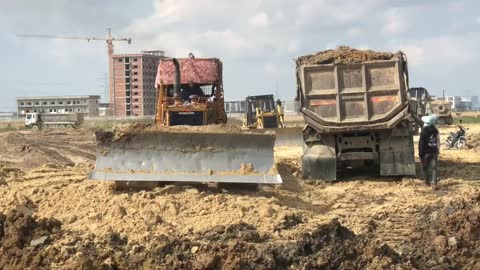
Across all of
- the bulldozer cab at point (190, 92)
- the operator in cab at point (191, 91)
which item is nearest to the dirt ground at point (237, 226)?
the bulldozer cab at point (190, 92)

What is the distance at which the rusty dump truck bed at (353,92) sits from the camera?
36.9 feet

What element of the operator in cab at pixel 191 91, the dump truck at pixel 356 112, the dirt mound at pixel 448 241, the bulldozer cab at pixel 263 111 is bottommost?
the dirt mound at pixel 448 241

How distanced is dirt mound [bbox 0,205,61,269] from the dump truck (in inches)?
210

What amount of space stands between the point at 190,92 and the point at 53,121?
42.5m

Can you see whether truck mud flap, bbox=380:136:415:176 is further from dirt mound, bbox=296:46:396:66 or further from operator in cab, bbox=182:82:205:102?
operator in cab, bbox=182:82:205:102

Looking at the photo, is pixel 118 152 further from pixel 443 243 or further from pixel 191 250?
pixel 443 243

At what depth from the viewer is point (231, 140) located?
981cm

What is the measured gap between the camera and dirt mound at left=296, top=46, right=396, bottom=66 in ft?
38.1

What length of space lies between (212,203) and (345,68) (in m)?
4.41

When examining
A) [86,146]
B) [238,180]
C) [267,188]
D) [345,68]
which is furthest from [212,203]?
[86,146]

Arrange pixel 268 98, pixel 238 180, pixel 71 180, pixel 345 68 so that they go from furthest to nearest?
pixel 268 98
pixel 345 68
pixel 71 180
pixel 238 180

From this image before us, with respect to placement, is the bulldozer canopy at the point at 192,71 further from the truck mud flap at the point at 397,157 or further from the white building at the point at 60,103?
the white building at the point at 60,103

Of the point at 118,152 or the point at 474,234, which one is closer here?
the point at 474,234

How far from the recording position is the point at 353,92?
37.5 feet
